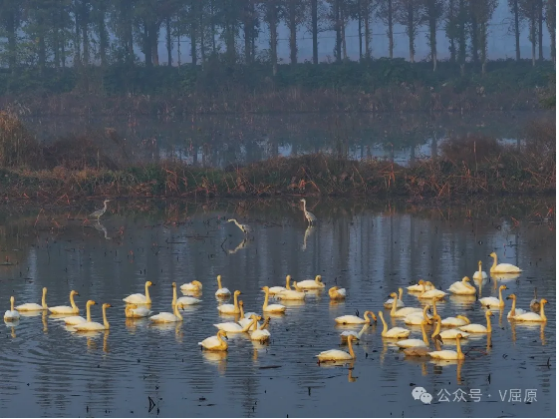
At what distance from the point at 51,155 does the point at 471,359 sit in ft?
72.9

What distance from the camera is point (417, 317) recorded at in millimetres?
18250

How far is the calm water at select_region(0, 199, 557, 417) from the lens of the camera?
14797mm

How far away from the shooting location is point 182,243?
2716cm

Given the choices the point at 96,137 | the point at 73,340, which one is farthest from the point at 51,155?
the point at 73,340

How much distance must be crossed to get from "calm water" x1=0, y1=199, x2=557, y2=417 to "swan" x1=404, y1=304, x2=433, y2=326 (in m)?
0.51

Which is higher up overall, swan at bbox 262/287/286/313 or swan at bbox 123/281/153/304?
swan at bbox 123/281/153/304

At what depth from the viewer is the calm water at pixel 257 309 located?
583 inches

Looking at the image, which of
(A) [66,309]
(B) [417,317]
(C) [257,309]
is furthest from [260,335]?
(A) [66,309]

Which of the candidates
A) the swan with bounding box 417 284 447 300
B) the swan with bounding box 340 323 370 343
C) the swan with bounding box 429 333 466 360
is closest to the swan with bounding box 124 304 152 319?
the swan with bounding box 340 323 370 343

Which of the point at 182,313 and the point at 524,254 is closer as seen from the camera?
the point at 182,313

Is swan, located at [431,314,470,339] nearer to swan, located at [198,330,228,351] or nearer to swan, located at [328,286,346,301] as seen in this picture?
swan, located at [198,330,228,351]

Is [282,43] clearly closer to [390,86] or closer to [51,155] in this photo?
[390,86]

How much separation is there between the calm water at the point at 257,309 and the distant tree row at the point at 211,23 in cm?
5500

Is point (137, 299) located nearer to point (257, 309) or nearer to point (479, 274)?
point (257, 309)
